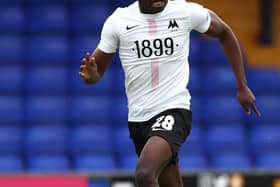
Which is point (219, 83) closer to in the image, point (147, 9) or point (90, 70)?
point (147, 9)

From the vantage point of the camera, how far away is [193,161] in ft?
34.7

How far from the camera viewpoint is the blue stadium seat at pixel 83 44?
36.8ft

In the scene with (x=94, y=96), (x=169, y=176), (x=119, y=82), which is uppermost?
(x=169, y=176)

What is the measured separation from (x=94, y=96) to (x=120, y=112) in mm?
324

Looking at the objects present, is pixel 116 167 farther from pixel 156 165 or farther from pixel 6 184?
pixel 156 165

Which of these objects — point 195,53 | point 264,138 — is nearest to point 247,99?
point 264,138

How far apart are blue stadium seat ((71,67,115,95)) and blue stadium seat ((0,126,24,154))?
703mm

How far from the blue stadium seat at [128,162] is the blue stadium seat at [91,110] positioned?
1.61 ft

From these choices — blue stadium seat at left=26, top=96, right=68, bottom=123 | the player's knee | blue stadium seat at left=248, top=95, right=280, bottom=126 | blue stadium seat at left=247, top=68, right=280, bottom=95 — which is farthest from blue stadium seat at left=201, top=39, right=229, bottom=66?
the player's knee

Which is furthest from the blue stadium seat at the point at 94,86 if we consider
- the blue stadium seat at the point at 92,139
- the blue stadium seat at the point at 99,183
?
the blue stadium seat at the point at 99,183

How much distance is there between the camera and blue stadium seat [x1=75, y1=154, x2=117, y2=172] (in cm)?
1046

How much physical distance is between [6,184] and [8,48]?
266cm

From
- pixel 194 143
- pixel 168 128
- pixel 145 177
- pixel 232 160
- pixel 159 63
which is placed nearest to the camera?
pixel 145 177

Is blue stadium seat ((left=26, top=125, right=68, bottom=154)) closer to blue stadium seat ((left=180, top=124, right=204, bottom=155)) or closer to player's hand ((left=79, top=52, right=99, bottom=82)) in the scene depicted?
blue stadium seat ((left=180, top=124, right=204, bottom=155))
